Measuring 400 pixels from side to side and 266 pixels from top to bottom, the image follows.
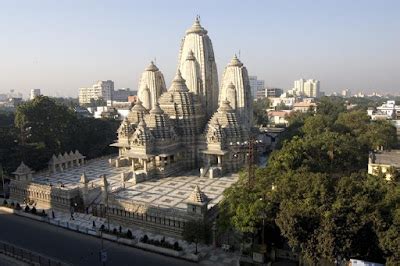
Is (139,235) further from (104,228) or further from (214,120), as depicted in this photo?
(214,120)

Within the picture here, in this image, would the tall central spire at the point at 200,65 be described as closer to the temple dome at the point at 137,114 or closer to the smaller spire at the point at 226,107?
the smaller spire at the point at 226,107

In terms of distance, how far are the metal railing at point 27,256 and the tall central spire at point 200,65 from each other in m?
33.4

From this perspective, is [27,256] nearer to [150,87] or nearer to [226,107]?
[226,107]

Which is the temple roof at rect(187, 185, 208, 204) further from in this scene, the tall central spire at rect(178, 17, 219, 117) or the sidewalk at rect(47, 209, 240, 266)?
the tall central spire at rect(178, 17, 219, 117)

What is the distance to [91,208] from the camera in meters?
34.0

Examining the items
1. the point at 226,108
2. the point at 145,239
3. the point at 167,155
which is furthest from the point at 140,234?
the point at 226,108

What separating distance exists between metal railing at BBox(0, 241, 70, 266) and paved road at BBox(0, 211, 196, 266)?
648 mm

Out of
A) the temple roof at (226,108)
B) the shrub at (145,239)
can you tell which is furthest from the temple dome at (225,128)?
the shrub at (145,239)

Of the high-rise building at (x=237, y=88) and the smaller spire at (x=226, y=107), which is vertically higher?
the high-rise building at (x=237, y=88)

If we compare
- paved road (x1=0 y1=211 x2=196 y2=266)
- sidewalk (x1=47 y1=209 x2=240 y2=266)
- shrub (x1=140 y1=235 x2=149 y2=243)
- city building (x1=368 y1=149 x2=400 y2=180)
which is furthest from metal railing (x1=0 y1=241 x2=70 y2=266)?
city building (x1=368 y1=149 x2=400 y2=180)

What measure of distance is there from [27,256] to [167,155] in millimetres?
22724

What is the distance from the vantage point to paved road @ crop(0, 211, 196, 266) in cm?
2439

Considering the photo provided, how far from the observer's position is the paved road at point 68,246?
24392mm

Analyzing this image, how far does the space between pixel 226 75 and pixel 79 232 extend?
32.3 meters
